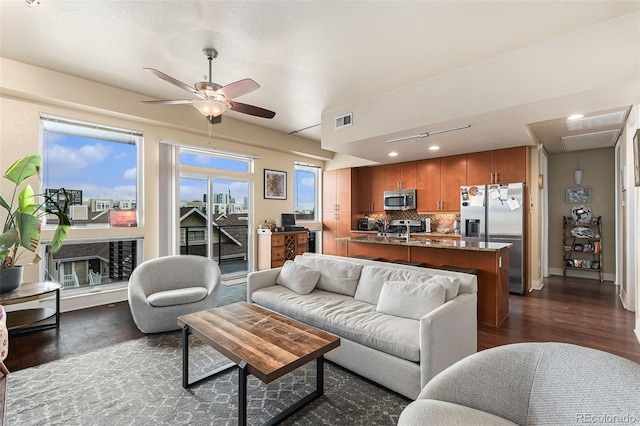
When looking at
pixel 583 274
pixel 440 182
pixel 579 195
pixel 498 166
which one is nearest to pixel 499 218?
pixel 498 166

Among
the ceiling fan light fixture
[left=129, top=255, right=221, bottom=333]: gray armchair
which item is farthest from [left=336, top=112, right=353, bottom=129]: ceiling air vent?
[left=129, top=255, right=221, bottom=333]: gray armchair

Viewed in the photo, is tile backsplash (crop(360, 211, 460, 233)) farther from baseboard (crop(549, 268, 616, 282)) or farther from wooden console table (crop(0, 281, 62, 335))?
wooden console table (crop(0, 281, 62, 335))

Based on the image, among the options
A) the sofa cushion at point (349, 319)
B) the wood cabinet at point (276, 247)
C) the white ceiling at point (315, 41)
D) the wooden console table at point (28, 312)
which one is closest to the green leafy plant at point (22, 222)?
the wooden console table at point (28, 312)

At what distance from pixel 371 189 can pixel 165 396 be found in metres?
6.06

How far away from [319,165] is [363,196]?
4.68 ft

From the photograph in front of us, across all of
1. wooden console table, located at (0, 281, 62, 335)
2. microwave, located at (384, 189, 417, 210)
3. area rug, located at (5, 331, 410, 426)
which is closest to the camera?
area rug, located at (5, 331, 410, 426)

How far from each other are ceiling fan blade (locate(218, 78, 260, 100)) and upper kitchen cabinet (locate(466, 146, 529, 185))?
4459 mm

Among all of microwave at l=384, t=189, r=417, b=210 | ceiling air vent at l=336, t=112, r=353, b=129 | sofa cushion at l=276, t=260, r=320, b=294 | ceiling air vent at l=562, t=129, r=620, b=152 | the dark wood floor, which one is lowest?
the dark wood floor

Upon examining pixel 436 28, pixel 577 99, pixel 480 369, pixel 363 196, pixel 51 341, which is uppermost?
pixel 436 28

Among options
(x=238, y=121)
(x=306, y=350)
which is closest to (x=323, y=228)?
(x=238, y=121)

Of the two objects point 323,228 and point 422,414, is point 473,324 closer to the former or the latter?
point 422,414

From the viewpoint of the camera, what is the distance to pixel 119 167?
4.62 meters

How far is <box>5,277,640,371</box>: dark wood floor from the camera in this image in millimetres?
2855

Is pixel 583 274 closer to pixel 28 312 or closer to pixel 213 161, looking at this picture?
pixel 213 161
